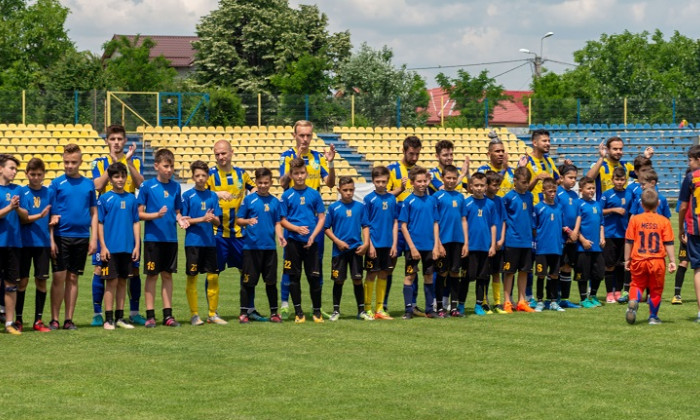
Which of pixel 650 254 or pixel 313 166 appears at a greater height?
pixel 313 166

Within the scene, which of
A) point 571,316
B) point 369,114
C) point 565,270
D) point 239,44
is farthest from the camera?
point 239,44

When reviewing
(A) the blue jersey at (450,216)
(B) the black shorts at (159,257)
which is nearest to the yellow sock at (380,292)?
(A) the blue jersey at (450,216)

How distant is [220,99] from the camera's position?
3978 centimetres

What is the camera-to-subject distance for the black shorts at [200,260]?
37.4ft

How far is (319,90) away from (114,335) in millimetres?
48430

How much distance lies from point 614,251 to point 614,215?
469 millimetres

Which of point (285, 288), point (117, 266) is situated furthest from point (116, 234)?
point (285, 288)

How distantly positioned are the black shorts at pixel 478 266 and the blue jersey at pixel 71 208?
4.33 metres

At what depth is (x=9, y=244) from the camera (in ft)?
34.8

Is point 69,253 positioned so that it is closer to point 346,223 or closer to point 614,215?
point 346,223

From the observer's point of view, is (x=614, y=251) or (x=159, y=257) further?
(x=614, y=251)

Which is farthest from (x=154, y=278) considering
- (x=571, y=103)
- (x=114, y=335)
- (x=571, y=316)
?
(x=571, y=103)

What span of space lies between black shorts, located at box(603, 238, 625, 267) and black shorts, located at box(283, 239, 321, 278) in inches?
167

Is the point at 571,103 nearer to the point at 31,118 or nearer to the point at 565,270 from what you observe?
the point at 31,118
